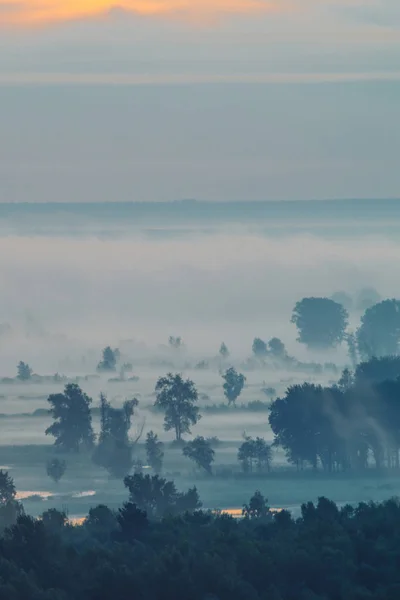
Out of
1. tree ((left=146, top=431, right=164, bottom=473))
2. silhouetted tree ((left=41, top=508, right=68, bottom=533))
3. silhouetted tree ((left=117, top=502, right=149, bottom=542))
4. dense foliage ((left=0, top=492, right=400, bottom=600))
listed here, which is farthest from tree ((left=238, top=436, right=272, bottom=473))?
silhouetted tree ((left=117, top=502, right=149, bottom=542))

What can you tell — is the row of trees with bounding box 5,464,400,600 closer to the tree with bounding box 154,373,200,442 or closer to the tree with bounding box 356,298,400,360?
the tree with bounding box 154,373,200,442

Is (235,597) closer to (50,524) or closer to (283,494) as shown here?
(50,524)

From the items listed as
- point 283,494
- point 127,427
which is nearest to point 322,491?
point 283,494

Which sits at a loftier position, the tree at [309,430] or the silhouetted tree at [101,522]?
the tree at [309,430]

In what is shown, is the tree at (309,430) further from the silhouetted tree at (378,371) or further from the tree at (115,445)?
the silhouetted tree at (378,371)

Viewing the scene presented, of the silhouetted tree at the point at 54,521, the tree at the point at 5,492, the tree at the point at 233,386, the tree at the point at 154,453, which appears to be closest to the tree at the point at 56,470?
the tree at the point at 154,453

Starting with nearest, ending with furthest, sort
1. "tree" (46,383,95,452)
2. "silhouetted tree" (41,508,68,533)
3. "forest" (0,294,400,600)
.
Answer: "forest" (0,294,400,600) → "silhouetted tree" (41,508,68,533) → "tree" (46,383,95,452)

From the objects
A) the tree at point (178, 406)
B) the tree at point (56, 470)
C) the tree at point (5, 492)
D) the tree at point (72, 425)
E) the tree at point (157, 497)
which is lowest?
the tree at point (157, 497)
